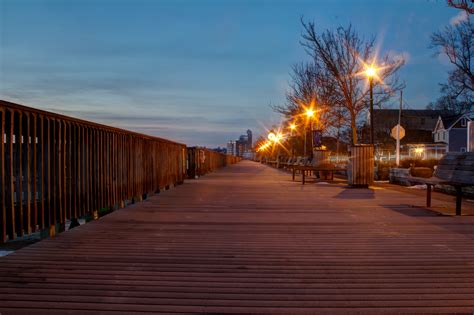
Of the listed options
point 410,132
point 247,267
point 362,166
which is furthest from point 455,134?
point 247,267

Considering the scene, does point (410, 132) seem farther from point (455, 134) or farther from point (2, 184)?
point (2, 184)

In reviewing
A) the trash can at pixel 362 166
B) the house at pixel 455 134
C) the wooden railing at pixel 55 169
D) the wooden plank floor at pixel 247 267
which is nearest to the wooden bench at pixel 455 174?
the wooden plank floor at pixel 247 267

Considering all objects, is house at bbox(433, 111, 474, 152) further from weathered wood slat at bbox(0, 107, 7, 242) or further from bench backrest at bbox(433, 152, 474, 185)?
weathered wood slat at bbox(0, 107, 7, 242)

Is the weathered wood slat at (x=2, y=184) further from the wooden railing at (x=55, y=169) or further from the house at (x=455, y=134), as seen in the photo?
the house at (x=455, y=134)

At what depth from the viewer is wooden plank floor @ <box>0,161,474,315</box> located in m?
3.16

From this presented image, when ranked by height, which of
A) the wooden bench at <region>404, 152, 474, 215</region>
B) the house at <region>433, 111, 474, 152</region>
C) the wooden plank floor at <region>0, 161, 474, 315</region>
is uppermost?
the house at <region>433, 111, 474, 152</region>

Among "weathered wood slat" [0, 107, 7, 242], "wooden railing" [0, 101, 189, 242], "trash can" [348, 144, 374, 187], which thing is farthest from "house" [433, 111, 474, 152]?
"weathered wood slat" [0, 107, 7, 242]

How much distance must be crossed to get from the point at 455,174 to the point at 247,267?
20.1ft

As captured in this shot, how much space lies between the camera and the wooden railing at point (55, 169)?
430 centimetres

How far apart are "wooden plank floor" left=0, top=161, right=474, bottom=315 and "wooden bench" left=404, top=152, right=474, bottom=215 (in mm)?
584

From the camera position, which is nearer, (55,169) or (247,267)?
(247,267)

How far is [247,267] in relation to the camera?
13.4 feet

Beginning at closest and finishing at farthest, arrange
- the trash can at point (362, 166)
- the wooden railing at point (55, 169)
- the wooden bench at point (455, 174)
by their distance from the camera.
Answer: the wooden railing at point (55, 169) → the wooden bench at point (455, 174) → the trash can at point (362, 166)

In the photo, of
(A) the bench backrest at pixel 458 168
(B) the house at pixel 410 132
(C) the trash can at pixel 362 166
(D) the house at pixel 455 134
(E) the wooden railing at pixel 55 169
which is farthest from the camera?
(D) the house at pixel 455 134
